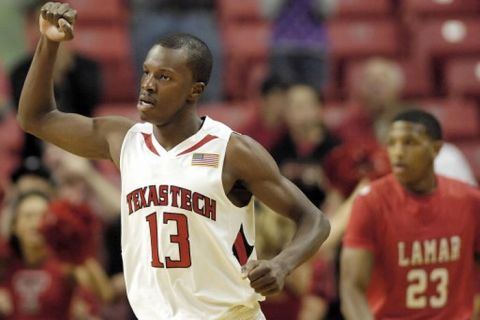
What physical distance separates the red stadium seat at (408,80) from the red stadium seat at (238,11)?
0.91m

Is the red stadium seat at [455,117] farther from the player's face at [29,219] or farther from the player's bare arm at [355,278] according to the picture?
the player's bare arm at [355,278]

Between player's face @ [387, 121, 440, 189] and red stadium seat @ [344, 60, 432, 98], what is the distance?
155 inches

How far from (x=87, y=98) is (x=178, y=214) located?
4394 millimetres

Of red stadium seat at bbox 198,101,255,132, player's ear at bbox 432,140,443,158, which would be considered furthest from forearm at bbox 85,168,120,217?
player's ear at bbox 432,140,443,158

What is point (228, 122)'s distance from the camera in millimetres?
9711

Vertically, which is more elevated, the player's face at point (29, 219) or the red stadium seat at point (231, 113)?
the red stadium seat at point (231, 113)

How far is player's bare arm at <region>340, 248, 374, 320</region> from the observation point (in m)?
6.23

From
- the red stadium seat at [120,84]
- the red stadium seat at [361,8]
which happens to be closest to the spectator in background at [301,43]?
the red stadium seat at [361,8]

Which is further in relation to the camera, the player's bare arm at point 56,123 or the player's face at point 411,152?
the player's face at point 411,152

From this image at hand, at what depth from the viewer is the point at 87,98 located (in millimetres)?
9180

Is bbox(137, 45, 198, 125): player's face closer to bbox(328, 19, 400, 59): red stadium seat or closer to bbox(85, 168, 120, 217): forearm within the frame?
bbox(85, 168, 120, 217): forearm

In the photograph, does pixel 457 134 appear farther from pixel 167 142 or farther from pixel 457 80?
pixel 167 142

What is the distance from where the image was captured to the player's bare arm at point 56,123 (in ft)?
16.9

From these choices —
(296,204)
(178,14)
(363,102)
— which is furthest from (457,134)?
(296,204)
